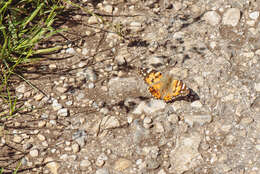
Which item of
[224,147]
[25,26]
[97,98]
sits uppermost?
[25,26]

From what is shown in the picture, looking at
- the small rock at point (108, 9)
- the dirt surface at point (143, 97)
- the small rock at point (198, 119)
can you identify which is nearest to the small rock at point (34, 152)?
the dirt surface at point (143, 97)

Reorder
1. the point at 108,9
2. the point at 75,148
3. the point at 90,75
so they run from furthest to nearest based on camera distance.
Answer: the point at 108,9 → the point at 90,75 → the point at 75,148

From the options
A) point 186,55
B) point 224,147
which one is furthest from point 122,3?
point 224,147

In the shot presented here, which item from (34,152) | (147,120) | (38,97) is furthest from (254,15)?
(34,152)

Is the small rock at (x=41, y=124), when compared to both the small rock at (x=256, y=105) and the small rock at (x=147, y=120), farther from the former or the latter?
the small rock at (x=256, y=105)

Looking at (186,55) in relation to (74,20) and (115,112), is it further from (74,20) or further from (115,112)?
(74,20)

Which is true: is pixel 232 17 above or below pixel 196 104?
above

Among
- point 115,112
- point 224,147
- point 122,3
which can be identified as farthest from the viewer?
point 122,3

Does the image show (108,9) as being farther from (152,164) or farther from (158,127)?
(152,164)
